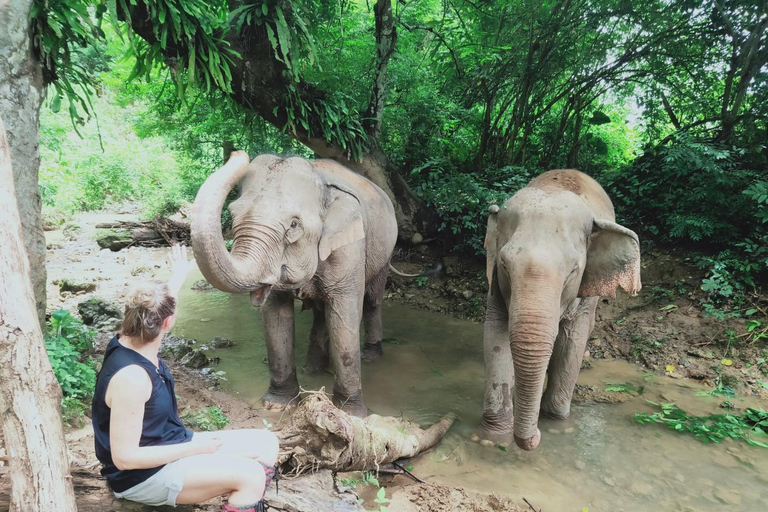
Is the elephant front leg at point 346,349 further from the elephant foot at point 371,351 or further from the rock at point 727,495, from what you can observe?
the rock at point 727,495

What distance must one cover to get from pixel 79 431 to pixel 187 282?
5938 mm

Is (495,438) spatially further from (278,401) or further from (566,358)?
(278,401)

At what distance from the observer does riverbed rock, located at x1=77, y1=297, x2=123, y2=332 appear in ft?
19.5

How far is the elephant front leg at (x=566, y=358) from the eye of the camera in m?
4.21

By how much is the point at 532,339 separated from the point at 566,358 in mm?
1271

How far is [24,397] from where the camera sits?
6.07 feet

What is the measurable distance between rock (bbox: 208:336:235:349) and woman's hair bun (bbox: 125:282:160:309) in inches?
169

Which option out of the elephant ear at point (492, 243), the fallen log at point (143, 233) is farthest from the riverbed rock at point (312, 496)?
the fallen log at point (143, 233)

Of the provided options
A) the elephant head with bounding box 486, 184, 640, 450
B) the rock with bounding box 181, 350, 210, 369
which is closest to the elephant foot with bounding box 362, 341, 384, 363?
the rock with bounding box 181, 350, 210, 369

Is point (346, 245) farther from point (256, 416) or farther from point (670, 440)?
point (670, 440)

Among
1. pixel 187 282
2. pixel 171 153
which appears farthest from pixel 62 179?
pixel 187 282

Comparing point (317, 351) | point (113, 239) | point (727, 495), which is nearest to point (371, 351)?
point (317, 351)

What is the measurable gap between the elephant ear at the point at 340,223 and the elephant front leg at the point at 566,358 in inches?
78.5

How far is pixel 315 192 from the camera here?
3.91 meters
